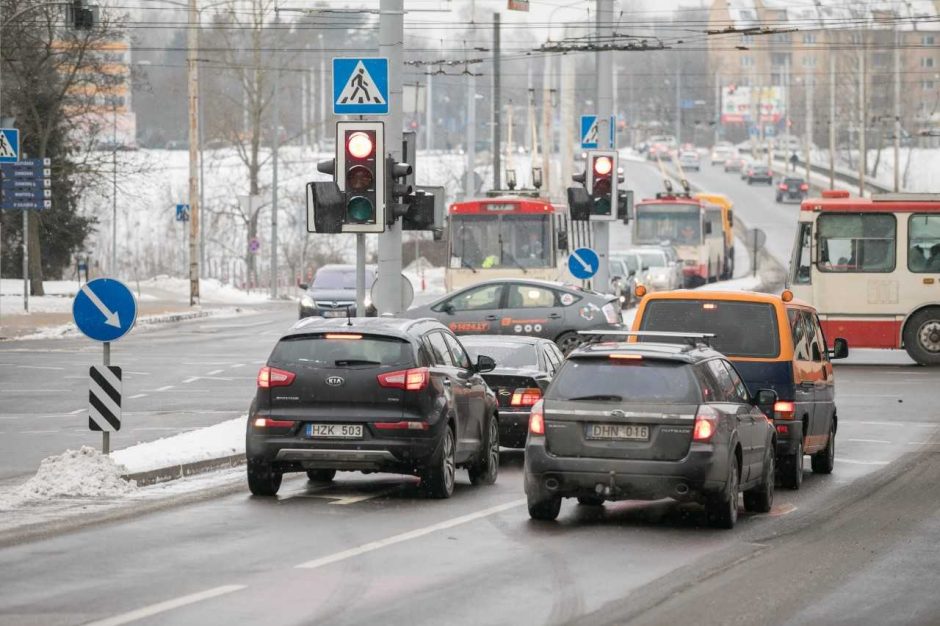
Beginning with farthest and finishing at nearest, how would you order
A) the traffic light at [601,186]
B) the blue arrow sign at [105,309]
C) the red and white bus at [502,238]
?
1. the red and white bus at [502,238]
2. the traffic light at [601,186]
3. the blue arrow sign at [105,309]

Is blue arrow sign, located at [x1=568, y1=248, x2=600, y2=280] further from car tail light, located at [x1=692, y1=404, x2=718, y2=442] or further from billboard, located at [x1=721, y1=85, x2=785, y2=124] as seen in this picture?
billboard, located at [x1=721, y1=85, x2=785, y2=124]

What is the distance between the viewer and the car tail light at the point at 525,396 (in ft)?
67.3

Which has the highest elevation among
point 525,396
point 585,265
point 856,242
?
point 856,242

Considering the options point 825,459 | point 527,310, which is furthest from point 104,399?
point 527,310

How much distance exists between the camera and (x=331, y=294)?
143 ft

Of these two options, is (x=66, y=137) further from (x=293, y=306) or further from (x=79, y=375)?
(x=79, y=375)

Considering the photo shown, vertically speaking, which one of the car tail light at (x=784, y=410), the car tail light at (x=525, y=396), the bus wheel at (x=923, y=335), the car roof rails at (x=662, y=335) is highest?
the car roof rails at (x=662, y=335)

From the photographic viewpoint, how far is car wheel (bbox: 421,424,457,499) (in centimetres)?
1552

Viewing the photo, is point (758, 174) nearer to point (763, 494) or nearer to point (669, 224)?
point (669, 224)

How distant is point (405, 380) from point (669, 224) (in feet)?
173

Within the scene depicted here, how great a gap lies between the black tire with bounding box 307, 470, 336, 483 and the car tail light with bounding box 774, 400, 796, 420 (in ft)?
14.3

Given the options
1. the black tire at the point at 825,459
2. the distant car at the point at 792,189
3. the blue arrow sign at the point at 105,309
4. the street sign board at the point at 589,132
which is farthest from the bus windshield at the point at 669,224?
the blue arrow sign at the point at 105,309

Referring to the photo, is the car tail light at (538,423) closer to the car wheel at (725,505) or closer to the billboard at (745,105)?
the car wheel at (725,505)

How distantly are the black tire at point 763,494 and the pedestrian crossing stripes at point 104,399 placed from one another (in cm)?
589
